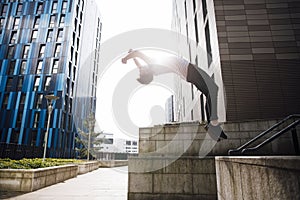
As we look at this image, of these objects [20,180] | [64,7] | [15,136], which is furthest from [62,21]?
[20,180]

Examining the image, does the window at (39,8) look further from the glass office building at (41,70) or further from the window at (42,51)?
the window at (42,51)

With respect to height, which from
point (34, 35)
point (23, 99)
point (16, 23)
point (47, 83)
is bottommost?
point (23, 99)

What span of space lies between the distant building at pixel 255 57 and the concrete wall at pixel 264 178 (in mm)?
5916

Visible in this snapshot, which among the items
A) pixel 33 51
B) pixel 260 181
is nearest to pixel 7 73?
pixel 33 51

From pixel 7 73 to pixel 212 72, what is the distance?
36.8 metres

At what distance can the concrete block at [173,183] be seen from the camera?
235 inches

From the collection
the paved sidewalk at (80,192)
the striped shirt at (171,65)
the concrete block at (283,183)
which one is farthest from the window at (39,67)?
the concrete block at (283,183)

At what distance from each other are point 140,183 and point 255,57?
28.1ft

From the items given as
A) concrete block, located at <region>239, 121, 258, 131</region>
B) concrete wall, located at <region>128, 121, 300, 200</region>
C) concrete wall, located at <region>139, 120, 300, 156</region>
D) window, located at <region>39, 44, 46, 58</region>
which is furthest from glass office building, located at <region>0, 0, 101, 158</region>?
concrete block, located at <region>239, 121, 258, 131</region>

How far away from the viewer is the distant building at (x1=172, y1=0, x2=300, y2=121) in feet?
29.5

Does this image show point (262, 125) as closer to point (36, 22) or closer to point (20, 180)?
point (20, 180)

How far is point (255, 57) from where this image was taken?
974cm

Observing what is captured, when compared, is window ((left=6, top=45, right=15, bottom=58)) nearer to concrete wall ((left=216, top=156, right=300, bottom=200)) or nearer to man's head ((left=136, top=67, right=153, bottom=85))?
man's head ((left=136, top=67, right=153, bottom=85))

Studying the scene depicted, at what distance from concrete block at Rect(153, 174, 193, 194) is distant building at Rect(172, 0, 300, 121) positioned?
410 centimetres
